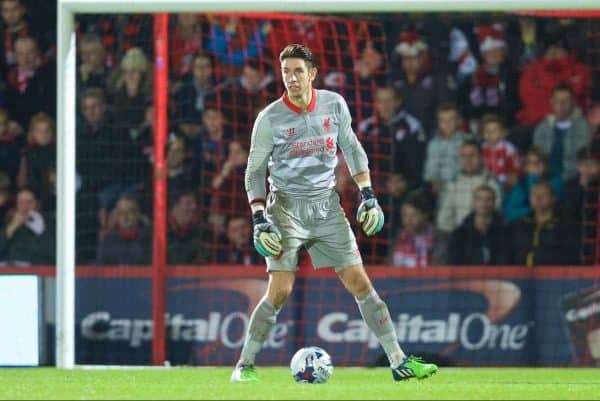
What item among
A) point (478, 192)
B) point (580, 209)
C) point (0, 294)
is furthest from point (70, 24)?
point (580, 209)

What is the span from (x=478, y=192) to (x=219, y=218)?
2394 mm

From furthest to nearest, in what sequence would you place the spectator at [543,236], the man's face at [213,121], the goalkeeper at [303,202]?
the man's face at [213,121]
the spectator at [543,236]
the goalkeeper at [303,202]

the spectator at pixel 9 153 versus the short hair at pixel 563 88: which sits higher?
the short hair at pixel 563 88

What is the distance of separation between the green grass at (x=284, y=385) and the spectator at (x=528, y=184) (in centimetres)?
182

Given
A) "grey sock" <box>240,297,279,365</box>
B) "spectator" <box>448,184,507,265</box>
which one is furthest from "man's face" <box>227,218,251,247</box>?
"grey sock" <box>240,297,279,365</box>

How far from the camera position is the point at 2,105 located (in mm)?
14352

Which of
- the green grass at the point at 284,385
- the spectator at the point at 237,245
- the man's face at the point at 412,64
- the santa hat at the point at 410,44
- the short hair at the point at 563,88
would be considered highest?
the santa hat at the point at 410,44

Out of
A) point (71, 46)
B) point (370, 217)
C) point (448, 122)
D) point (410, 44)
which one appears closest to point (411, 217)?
point (448, 122)

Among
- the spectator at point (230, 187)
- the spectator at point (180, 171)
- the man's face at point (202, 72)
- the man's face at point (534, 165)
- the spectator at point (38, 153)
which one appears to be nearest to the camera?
the man's face at point (534, 165)

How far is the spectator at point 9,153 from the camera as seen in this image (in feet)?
45.9

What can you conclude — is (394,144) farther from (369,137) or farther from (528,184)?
(528,184)

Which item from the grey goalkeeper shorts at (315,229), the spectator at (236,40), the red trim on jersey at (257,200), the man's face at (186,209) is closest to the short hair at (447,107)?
the spectator at (236,40)

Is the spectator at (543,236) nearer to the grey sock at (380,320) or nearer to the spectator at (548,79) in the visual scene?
the spectator at (548,79)

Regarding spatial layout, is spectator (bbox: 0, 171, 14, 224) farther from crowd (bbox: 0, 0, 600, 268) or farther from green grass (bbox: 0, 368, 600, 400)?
green grass (bbox: 0, 368, 600, 400)
